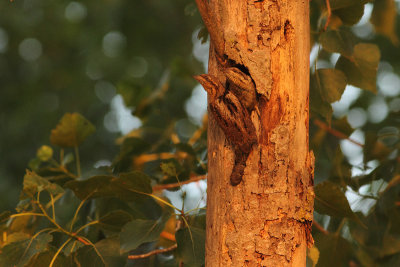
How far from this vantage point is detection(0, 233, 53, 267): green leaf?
71cm

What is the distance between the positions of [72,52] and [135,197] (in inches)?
176

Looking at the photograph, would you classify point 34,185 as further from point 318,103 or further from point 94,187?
point 318,103

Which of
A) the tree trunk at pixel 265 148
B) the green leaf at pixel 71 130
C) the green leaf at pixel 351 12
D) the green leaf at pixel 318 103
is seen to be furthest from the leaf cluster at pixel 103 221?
the green leaf at pixel 351 12

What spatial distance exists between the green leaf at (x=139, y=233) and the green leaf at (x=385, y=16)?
0.67 meters

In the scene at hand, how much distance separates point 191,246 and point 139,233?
0.30ft

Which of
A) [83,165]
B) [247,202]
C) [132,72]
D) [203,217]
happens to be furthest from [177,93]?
[132,72]

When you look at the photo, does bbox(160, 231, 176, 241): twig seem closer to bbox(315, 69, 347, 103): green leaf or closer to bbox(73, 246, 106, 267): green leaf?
bbox(73, 246, 106, 267): green leaf

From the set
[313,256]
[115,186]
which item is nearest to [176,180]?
[115,186]

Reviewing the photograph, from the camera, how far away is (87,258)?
73 cm

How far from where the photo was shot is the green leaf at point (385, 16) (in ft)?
3.25

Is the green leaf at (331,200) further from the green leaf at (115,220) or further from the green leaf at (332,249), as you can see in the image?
the green leaf at (115,220)

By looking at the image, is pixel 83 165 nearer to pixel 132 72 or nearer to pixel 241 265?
pixel 132 72

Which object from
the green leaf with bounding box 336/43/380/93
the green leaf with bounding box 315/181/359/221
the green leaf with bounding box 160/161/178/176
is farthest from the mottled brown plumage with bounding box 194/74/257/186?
the green leaf with bounding box 336/43/380/93

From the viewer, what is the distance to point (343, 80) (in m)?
0.81
